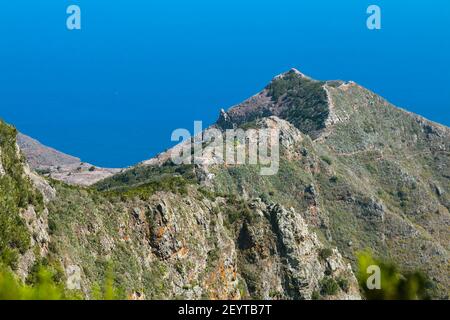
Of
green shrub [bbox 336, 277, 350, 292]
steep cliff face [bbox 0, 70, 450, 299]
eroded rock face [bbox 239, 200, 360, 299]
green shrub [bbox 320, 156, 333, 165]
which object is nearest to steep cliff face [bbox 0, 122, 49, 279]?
steep cliff face [bbox 0, 70, 450, 299]

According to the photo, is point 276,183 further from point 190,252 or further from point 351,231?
point 190,252

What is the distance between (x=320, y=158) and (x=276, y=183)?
72.7ft

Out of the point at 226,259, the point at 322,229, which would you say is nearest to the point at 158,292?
the point at 226,259

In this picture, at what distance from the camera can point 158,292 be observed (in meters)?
74.2

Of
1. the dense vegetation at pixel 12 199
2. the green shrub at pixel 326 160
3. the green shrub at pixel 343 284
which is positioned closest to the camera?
the dense vegetation at pixel 12 199

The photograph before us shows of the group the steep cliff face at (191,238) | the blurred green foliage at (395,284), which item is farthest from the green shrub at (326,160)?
the blurred green foliage at (395,284)

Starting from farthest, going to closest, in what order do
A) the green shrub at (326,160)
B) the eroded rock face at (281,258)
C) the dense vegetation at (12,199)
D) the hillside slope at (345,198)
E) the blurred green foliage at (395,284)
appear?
the green shrub at (326,160), the hillside slope at (345,198), the eroded rock face at (281,258), the dense vegetation at (12,199), the blurred green foliage at (395,284)

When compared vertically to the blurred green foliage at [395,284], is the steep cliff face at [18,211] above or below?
above

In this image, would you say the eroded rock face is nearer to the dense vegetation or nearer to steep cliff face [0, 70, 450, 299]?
steep cliff face [0, 70, 450, 299]

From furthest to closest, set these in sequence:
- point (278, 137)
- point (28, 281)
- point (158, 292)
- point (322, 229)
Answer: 1. point (278, 137)
2. point (322, 229)
3. point (158, 292)
4. point (28, 281)

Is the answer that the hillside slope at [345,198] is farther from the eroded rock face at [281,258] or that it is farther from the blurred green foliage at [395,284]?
the blurred green foliage at [395,284]

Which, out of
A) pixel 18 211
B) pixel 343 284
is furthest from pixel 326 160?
pixel 18 211

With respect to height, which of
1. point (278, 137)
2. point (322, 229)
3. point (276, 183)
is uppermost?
point (278, 137)
